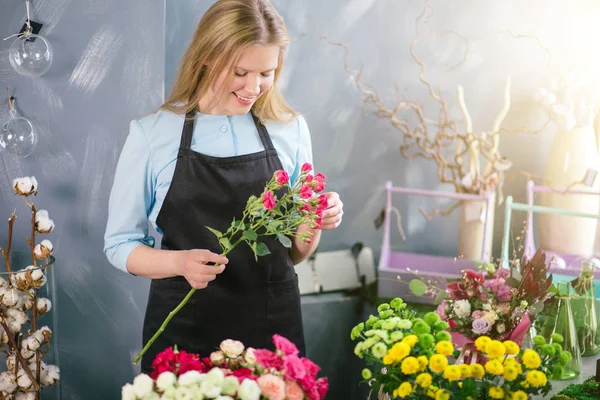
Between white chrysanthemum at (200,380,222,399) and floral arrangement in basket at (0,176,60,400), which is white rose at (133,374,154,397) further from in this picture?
→ floral arrangement in basket at (0,176,60,400)

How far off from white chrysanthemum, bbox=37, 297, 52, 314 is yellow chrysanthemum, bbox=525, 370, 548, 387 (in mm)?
1510

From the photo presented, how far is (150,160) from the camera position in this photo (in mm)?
1828

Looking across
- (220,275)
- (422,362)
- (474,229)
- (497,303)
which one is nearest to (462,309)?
(497,303)

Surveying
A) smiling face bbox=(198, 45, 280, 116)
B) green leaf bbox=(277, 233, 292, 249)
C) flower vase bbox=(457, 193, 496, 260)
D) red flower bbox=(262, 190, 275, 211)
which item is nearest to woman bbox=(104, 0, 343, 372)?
smiling face bbox=(198, 45, 280, 116)

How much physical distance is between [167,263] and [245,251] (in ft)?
0.81

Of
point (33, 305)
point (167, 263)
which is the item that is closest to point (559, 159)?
point (167, 263)

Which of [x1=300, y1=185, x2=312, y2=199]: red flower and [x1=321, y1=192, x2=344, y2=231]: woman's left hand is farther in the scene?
[x1=321, y1=192, x2=344, y2=231]: woman's left hand

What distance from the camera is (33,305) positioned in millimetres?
2141

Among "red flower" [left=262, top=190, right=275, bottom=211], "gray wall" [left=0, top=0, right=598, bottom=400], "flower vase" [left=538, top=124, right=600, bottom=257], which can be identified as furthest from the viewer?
"flower vase" [left=538, top=124, right=600, bottom=257]

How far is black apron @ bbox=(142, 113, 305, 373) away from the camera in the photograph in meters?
1.83

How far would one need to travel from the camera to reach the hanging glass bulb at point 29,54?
83.6 inches

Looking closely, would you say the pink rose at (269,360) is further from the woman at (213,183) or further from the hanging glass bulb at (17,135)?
the hanging glass bulb at (17,135)

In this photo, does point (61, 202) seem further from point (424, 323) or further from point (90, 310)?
point (424, 323)

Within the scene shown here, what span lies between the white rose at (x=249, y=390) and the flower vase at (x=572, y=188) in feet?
6.98
